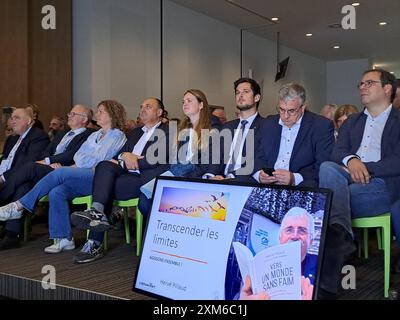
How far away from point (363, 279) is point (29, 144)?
8.71ft

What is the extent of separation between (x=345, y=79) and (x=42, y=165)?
992cm

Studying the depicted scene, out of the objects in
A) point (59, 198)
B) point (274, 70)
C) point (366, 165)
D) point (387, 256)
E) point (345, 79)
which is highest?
point (345, 79)

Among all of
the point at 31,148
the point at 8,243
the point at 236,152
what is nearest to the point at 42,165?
the point at 31,148

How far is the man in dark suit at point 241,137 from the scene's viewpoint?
2.78 metres

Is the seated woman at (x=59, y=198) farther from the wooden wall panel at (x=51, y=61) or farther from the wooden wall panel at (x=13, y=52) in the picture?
the wooden wall panel at (x=51, y=61)

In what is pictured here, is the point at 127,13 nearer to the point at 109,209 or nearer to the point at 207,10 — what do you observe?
the point at 207,10

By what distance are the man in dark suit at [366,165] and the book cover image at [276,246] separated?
1.30 ft

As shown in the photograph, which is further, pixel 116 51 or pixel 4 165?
pixel 116 51

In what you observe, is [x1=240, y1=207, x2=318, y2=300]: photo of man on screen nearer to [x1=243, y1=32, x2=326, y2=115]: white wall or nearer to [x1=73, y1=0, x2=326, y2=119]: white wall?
[x1=73, y1=0, x2=326, y2=119]: white wall

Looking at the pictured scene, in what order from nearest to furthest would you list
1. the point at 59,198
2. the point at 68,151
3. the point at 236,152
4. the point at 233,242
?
1. the point at 233,242
2. the point at 236,152
3. the point at 59,198
4. the point at 68,151

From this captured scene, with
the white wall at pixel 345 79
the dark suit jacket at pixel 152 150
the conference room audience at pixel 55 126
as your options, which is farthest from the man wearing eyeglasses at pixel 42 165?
the white wall at pixel 345 79

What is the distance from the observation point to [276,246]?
4.32 ft

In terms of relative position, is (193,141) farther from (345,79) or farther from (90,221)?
(345,79)

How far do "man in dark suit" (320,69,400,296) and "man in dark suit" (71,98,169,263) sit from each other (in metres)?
1.18
